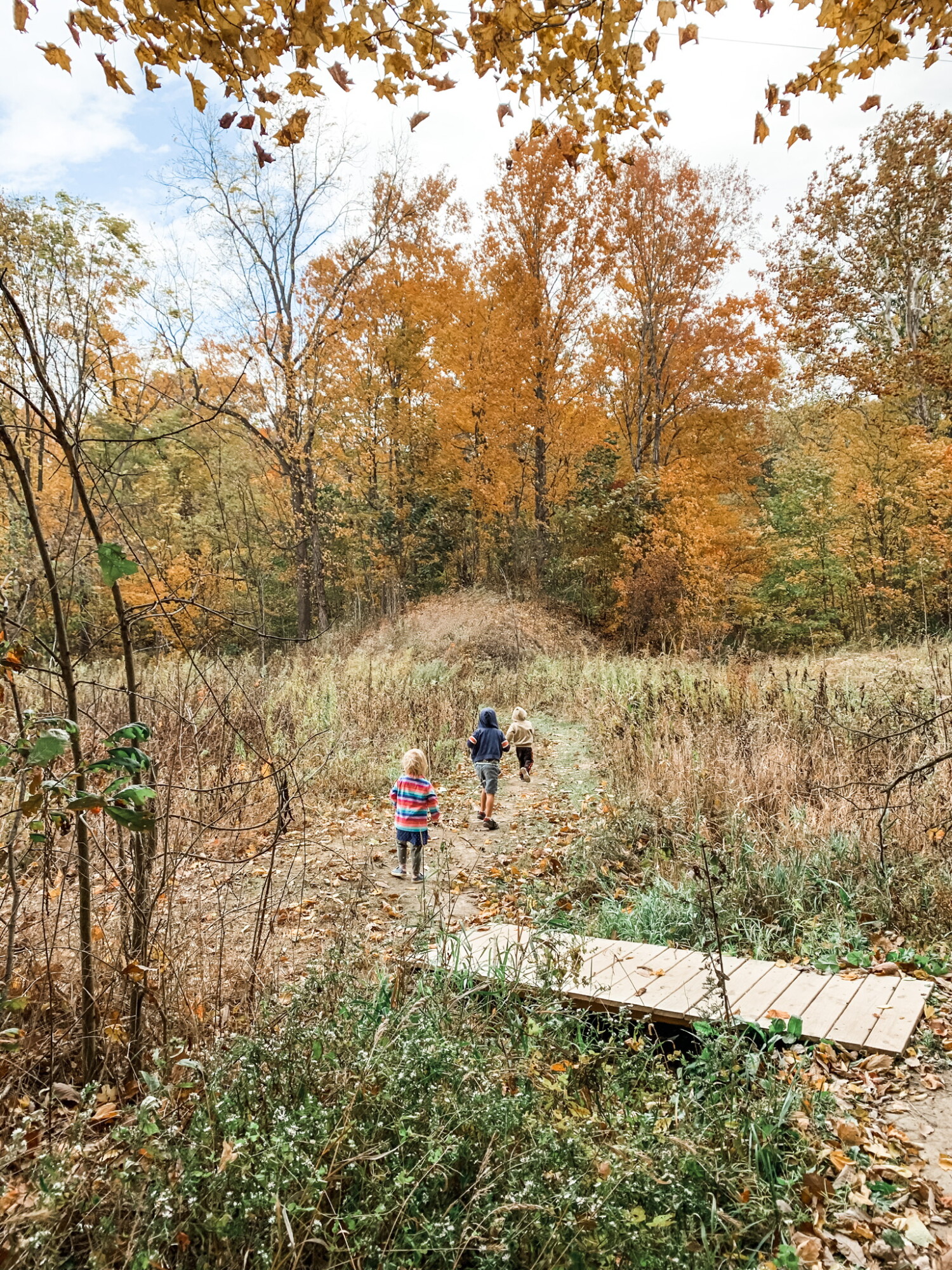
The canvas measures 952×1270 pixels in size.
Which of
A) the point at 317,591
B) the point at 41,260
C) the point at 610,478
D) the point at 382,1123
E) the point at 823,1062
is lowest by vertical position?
the point at 823,1062

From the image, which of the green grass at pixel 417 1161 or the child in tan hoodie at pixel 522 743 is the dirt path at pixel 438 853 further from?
the green grass at pixel 417 1161

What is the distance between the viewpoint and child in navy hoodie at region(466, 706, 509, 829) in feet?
23.8

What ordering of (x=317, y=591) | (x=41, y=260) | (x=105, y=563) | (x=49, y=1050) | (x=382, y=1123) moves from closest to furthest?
(x=105, y=563) → (x=382, y=1123) → (x=49, y=1050) → (x=41, y=260) → (x=317, y=591)

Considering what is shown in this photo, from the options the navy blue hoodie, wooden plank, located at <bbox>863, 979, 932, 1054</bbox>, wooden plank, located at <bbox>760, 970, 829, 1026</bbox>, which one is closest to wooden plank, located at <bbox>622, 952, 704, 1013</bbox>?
wooden plank, located at <bbox>760, 970, 829, 1026</bbox>

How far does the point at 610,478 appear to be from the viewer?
70.1 ft

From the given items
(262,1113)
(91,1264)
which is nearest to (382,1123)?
(262,1113)

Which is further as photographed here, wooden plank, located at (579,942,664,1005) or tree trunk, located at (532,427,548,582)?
tree trunk, located at (532,427,548,582)

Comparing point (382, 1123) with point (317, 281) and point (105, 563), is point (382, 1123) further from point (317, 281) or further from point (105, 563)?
point (317, 281)

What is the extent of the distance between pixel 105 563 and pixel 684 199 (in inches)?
810

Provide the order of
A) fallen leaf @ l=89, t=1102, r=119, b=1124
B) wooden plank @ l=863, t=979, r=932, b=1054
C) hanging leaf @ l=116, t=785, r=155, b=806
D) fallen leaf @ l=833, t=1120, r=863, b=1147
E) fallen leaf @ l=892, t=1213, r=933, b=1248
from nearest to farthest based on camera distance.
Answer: hanging leaf @ l=116, t=785, r=155, b=806, fallen leaf @ l=892, t=1213, r=933, b=1248, fallen leaf @ l=89, t=1102, r=119, b=1124, fallen leaf @ l=833, t=1120, r=863, b=1147, wooden plank @ l=863, t=979, r=932, b=1054

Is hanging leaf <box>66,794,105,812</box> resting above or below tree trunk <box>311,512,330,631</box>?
below

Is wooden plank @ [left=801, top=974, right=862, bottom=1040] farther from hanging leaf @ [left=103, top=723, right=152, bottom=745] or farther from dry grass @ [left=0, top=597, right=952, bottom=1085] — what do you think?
hanging leaf @ [left=103, top=723, right=152, bottom=745]

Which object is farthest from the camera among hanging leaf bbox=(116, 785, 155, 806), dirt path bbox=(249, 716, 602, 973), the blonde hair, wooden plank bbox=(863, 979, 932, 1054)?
the blonde hair

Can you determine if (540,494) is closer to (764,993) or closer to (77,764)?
(764,993)
